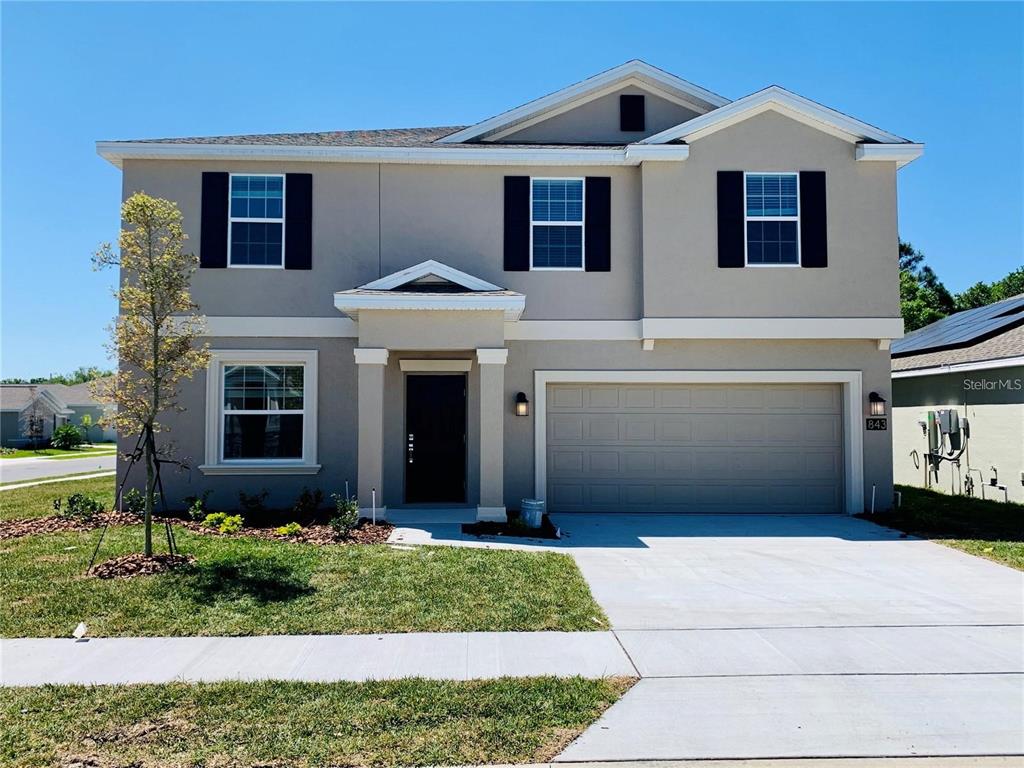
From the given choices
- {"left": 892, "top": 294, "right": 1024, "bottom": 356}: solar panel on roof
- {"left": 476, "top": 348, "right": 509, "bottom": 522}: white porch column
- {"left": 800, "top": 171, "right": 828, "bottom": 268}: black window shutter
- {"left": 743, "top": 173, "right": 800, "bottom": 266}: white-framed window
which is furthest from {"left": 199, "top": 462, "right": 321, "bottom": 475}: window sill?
{"left": 892, "top": 294, "right": 1024, "bottom": 356}: solar panel on roof

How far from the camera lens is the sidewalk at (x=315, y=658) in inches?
192

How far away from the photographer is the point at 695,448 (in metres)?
12.0

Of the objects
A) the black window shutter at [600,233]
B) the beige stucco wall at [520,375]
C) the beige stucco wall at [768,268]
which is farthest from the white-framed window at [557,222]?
the beige stucco wall at [520,375]

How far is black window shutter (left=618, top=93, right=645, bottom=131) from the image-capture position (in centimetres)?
1297

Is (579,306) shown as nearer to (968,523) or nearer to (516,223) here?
(516,223)

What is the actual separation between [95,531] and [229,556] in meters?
2.93

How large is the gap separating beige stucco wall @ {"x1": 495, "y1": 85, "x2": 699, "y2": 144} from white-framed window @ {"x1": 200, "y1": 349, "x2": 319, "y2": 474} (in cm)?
577

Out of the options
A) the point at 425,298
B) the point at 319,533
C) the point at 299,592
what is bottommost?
the point at 299,592

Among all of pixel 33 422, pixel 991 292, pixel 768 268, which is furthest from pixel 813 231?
pixel 33 422

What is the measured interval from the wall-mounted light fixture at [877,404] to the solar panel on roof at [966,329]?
14.4 ft

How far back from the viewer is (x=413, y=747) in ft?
12.5

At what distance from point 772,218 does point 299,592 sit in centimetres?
951

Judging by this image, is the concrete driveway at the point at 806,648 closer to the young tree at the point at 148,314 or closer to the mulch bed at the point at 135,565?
the mulch bed at the point at 135,565

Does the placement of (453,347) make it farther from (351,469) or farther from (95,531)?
(95,531)
